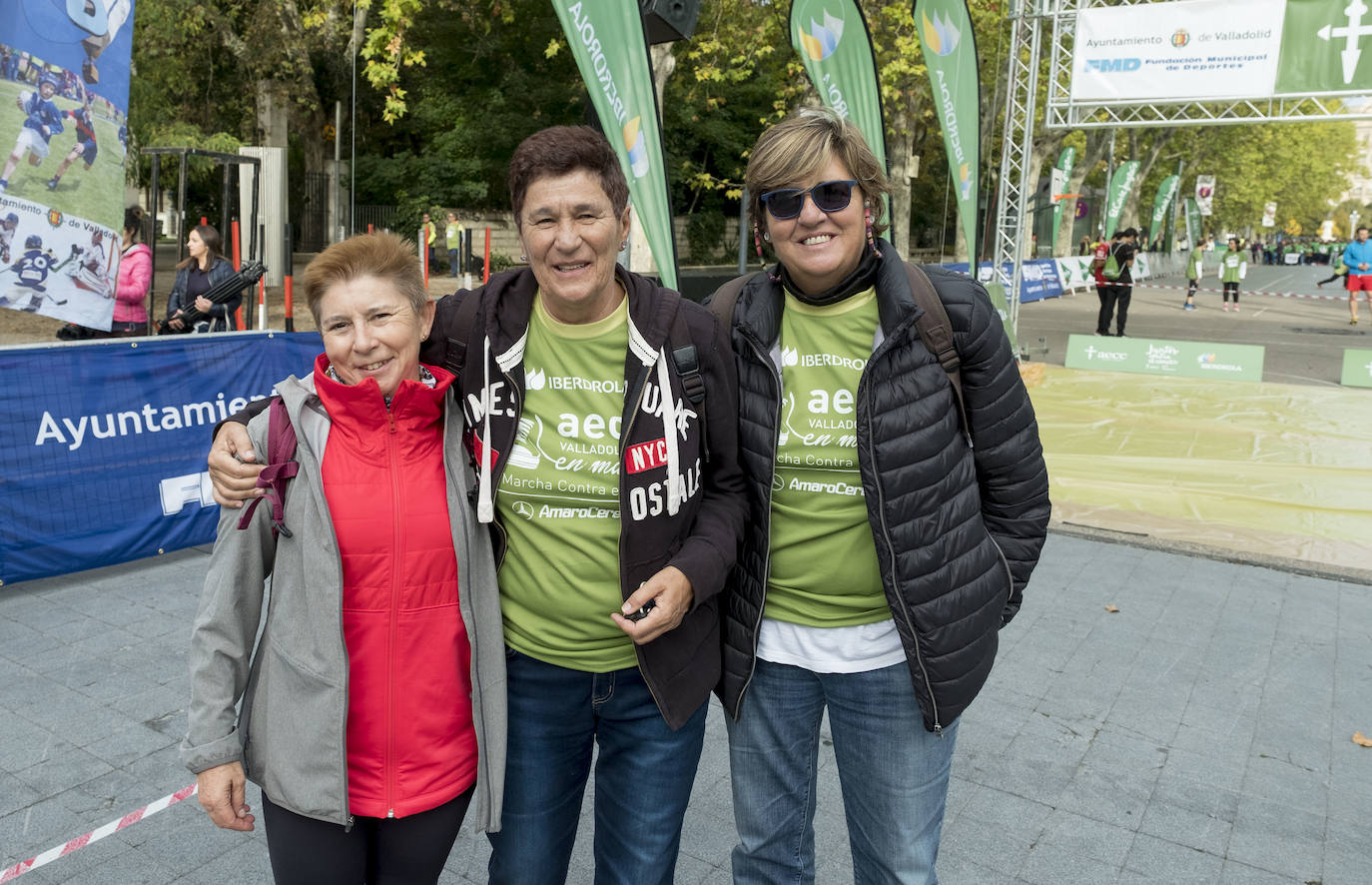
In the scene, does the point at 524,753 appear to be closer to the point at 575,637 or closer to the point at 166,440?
the point at 575,637

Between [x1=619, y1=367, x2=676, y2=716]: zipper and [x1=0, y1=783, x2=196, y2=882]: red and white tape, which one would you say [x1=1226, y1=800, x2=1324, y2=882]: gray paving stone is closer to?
[x1=619, y1=367, x2=676, y2=716]: zipper

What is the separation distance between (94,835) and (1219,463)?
822cm

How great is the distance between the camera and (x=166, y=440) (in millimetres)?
5902

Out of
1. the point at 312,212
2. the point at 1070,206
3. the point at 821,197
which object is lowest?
the point at 821,197

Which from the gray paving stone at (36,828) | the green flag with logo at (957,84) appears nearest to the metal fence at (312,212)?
the green flag with logo at (957,84)

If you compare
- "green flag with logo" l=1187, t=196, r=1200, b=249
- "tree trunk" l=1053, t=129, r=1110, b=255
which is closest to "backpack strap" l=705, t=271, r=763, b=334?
"tree trunk" l=1053, t=129, r=1110, b=255

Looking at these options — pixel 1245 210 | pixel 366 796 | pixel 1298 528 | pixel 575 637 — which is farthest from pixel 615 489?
pixel 1245 210

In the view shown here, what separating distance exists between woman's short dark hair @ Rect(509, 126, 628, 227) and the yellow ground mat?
5.86 m

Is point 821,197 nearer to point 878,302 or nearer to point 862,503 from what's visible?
point 878,302

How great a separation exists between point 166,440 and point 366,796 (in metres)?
4.71

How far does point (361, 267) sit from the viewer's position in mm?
1909

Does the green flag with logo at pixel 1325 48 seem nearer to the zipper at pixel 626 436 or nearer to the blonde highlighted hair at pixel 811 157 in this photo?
the blonde highlighted hair at pixel 811 157

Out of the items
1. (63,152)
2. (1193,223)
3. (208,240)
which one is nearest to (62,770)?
(63,152)

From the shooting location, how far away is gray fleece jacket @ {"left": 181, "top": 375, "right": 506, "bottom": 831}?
181 centimetres
